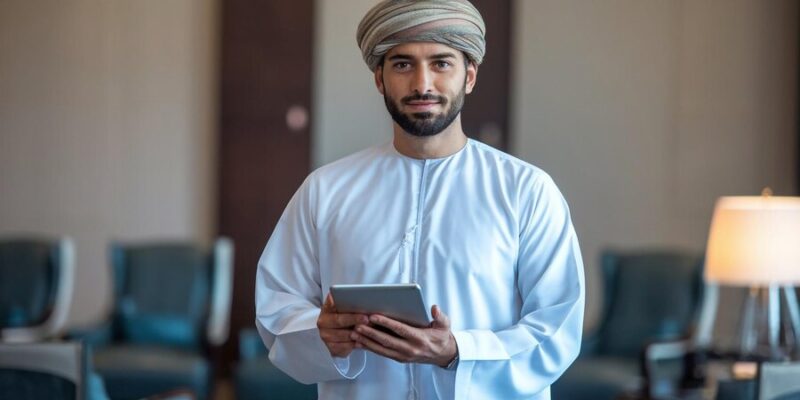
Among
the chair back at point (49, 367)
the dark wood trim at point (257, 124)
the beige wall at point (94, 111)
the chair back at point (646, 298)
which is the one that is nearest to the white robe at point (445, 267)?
the chair back at point (49, 367)

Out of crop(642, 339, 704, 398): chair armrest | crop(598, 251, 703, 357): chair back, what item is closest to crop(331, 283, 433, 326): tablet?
crop(642, 339, 704, 398): chair armrest

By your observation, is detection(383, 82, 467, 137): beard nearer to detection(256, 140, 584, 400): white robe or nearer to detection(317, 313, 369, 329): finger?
detection(256, 140, 584, 400): white robe

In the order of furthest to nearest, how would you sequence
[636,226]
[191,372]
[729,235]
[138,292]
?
[636,226] < [138,292] < [191,372] < [729,235]

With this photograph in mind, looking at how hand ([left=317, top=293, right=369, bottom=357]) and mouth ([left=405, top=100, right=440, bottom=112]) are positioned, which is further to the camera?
mouth ([left=405, top=100, right=440, bottom=112])

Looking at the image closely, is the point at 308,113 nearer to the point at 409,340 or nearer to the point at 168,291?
the point at 168,291

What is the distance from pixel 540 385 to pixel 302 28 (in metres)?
5.35

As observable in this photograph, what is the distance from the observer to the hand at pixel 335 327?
184 cm

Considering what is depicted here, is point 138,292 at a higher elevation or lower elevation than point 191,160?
lower

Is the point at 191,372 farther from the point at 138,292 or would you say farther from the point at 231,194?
the point at 231,194

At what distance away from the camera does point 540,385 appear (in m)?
1.93

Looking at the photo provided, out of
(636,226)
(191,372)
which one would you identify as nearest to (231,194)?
(191,372)

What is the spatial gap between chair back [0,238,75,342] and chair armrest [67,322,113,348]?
205 mm

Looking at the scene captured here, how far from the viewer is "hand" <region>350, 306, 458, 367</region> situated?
181 cm

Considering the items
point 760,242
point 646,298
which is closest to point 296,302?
point 760,242
